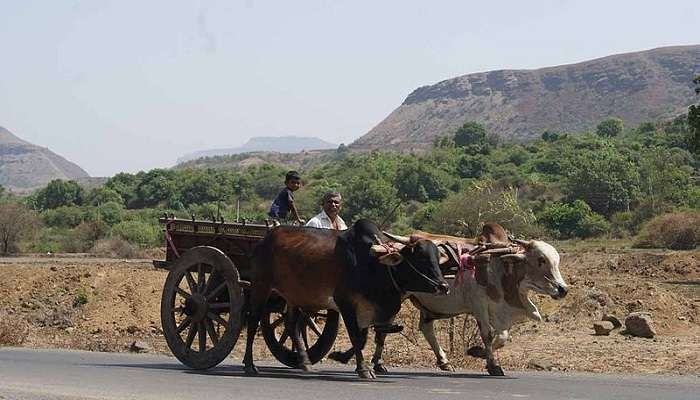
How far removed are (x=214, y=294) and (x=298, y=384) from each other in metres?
2.14

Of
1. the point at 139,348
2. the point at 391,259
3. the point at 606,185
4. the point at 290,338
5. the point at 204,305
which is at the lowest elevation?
the point at 606,185

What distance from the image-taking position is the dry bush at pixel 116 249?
167 feet

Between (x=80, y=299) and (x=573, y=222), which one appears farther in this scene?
(x=573, y=222)

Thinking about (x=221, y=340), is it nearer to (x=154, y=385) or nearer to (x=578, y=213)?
(x=154, y=385)

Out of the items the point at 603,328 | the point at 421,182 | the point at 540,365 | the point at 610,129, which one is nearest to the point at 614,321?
the point at 603,328

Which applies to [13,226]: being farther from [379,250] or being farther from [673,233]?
[379,250]

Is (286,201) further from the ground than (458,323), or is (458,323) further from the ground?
(286,201)

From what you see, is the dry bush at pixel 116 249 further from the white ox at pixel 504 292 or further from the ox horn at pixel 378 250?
the ox horn at pixel 378 250

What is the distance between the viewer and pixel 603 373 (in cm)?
1463

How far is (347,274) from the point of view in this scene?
42.9ft

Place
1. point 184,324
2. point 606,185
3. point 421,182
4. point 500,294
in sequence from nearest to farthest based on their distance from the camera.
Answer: point 500,294 → point 184,324 → point 606,185 → point 421,182

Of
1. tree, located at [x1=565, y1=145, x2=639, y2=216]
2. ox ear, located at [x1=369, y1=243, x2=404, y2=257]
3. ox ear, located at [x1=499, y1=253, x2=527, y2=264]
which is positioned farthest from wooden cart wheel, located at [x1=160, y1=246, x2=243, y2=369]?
tree, located at [x1=565, y1=145, x2=639, y2=216]

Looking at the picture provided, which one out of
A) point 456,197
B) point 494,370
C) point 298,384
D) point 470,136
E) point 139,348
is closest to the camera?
point 298,384

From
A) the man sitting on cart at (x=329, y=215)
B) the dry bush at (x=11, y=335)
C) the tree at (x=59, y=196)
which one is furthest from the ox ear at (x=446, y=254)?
the tree at (x=59, y=196)
